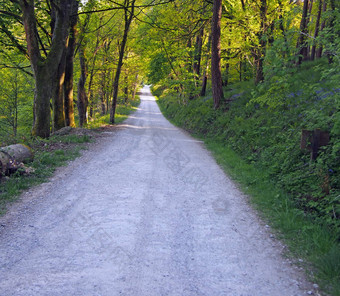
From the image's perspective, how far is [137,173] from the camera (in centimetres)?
747

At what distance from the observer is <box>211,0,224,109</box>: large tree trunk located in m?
14.5

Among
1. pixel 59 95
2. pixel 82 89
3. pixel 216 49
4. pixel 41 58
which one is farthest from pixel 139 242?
pixel 82 89

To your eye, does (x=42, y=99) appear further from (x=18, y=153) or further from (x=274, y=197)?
(x=274, y=197)

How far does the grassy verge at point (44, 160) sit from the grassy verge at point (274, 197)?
189 inches

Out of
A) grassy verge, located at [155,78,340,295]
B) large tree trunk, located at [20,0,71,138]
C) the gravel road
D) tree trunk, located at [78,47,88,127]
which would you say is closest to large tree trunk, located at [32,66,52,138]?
large tree trunk, located at [20,0,71,138]

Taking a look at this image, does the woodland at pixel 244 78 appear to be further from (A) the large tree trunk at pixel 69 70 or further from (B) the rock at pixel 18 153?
(B) the rock at pixel 18 153

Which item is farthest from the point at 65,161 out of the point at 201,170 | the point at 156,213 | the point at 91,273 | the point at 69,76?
the point at 69,76

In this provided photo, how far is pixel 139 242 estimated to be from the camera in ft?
13.3

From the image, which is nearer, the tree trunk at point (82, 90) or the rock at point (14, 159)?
→ the rock at point (14, 159)

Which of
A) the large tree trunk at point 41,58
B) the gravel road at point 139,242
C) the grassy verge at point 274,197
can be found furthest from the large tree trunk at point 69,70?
the gravel road at point 139,242

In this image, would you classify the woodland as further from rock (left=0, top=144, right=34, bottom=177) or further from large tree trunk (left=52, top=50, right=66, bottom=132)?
rock (left=0, top=144, right=34, bottom=177)

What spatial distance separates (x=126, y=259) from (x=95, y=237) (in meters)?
0.75

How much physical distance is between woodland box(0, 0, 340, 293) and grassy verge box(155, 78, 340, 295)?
0.05 metres

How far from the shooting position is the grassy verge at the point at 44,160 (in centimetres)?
583
